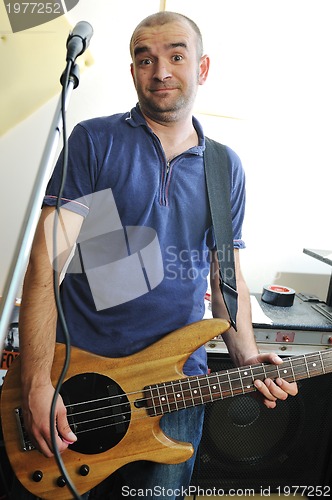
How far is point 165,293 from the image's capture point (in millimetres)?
1104

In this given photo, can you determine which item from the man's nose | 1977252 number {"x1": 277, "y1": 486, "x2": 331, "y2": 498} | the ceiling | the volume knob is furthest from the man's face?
1977252 number {"x1": 277, "y1": 486, "x2": 331, "y2": 498}

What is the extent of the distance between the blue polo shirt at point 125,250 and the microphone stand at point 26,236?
0.39 m

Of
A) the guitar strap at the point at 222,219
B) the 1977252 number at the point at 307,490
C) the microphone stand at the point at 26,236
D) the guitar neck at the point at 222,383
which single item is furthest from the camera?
the 1977252 number at the point at 307,490

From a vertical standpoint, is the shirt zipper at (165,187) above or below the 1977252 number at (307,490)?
above

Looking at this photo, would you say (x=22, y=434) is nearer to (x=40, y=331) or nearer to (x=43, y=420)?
(x=43, y=420)

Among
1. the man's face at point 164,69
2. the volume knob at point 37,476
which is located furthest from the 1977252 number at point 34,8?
the volume knob at point 37,476

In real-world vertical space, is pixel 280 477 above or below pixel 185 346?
below

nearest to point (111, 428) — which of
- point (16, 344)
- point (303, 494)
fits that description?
point (16, 344)

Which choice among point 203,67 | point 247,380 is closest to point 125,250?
point 247,380

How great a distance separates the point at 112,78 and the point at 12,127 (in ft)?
1.38

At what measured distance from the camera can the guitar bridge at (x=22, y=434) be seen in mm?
988

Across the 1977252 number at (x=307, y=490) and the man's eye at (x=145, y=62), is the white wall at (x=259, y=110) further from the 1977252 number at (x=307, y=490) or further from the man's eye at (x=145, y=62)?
the 1977252 number at (x=307, y=490)

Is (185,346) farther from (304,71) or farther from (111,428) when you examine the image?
(304,71)

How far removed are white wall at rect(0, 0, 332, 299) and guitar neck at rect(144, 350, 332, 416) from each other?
740mm
